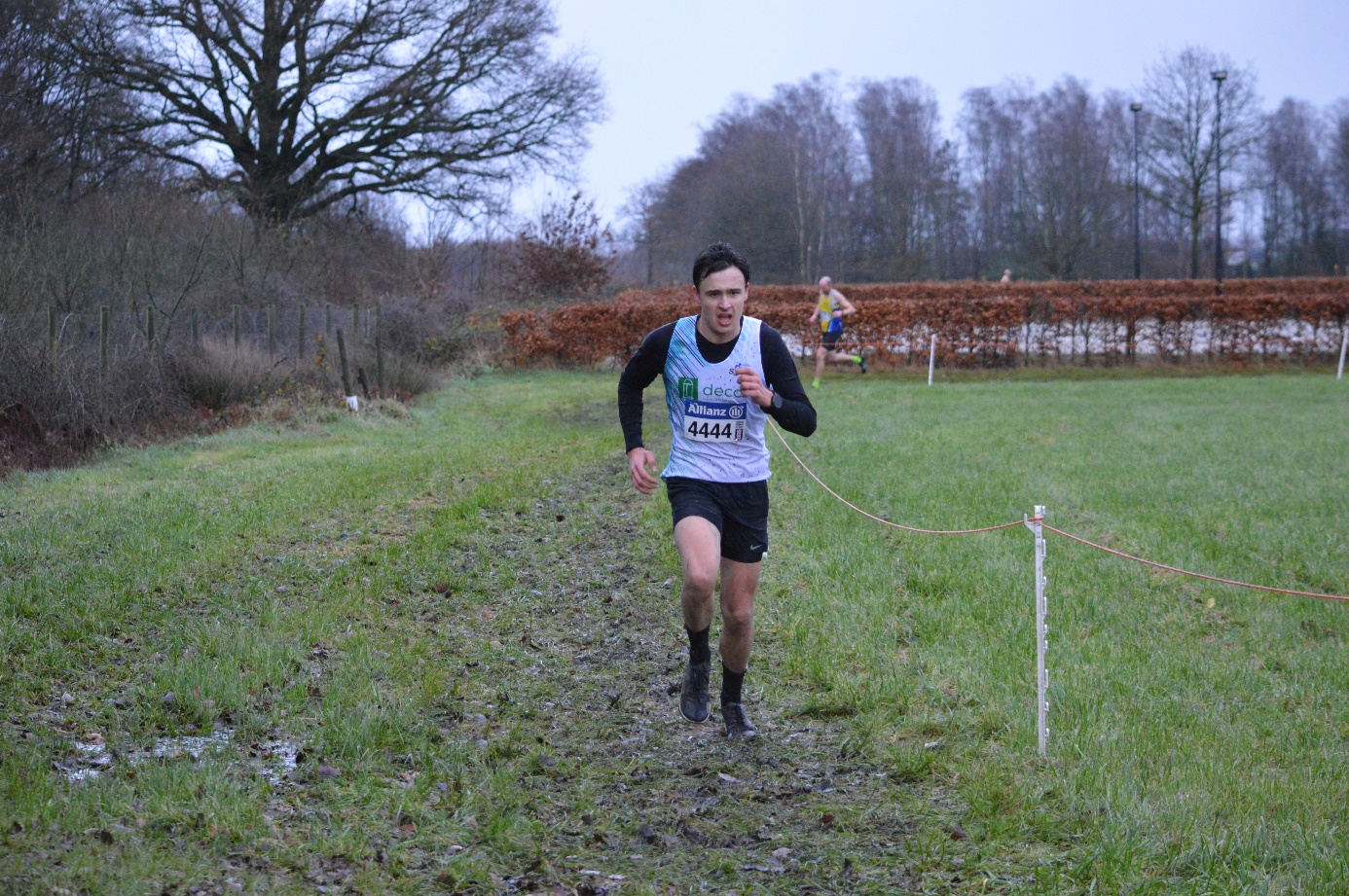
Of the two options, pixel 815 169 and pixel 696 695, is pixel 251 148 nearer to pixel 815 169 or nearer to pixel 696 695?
pixel 696 695

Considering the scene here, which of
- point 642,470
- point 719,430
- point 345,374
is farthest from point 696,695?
point 345,374

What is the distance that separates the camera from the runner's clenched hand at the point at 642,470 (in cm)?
537

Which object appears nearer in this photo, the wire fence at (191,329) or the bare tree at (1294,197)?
the wire fence at (191,329)

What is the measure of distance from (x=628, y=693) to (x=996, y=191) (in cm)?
7631

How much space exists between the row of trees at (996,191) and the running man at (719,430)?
54.2 metres

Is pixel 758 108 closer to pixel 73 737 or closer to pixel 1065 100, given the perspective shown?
pixel 1065 100

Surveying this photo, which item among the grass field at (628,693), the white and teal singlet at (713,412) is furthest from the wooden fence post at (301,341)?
the white and teal singlet at (713,412)

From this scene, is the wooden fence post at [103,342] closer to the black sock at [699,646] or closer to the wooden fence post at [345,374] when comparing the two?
the wooden fence post at [345,374]

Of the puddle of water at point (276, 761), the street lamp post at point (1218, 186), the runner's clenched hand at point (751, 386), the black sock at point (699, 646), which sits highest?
the street lamp post at point (1218, 186)

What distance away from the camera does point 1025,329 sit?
90.2 feet

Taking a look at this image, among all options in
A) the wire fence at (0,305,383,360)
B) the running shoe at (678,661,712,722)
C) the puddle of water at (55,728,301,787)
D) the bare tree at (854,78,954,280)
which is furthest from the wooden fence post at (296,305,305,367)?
the bare tree at (854,78,954,280)

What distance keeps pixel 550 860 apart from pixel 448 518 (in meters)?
6.32

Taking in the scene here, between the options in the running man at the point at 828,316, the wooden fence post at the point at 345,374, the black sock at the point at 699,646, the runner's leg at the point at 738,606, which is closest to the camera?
the runner's leg at the point at 738,606

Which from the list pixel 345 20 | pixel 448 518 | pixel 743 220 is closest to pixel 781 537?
pixel 448 518
